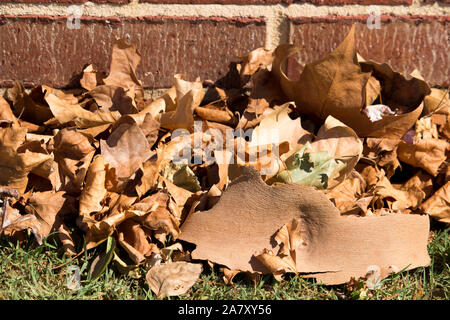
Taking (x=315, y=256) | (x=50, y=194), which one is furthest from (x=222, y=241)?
(x=50, y=194)

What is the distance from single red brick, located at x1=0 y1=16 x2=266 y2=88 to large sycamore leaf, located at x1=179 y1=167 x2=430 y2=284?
25.2 inches

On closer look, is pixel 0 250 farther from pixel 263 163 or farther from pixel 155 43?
pixel 155 43

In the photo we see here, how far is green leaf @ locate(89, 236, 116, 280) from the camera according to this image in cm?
139

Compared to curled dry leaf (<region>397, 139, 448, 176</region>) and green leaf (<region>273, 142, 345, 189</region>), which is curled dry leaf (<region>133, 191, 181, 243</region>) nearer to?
green leaf (<region>273, 142, 345, 189</region>)

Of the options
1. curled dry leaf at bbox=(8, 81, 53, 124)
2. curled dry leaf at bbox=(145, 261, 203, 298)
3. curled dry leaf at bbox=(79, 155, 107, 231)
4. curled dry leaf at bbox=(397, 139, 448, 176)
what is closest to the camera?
curled dry leaf at bbox=(145, 261, 203, 298)

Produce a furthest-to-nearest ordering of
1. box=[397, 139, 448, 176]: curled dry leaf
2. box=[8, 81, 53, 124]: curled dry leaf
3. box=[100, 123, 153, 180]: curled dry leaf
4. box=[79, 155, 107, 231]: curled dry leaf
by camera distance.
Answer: box=[8, 81, 53, 124]: curled dry leaf, box=[397, 139, 448, 176]: curled dry leaf, box=[100, 123, 153, 180]: curled dry leaf, box=[79, 155, 107, 231]: curled dry leaf

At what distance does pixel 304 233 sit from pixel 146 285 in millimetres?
439

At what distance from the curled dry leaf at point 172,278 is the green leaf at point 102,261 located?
111 millimetres

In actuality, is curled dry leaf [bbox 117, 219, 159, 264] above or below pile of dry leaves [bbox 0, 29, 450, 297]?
below

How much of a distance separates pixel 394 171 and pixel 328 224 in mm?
414

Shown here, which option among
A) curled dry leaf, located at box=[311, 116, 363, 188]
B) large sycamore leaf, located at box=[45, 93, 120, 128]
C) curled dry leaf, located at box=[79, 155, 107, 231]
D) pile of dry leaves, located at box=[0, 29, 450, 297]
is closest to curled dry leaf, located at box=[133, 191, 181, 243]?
pile of dry leaves, located at box=[0, 29, 450, 297]

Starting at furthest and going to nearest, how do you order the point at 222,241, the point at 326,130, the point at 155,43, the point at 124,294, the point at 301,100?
the point at 155,43 → the point at 301,100 → the point at 326,130 → the point at 222,241 → the point at 124,294

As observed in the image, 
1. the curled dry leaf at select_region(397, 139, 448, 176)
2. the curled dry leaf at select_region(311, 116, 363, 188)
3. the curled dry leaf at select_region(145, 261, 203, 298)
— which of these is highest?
the curled dry leaf at select_region(311, 116, 363, 188)

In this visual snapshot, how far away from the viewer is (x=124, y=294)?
1362 millimetres
